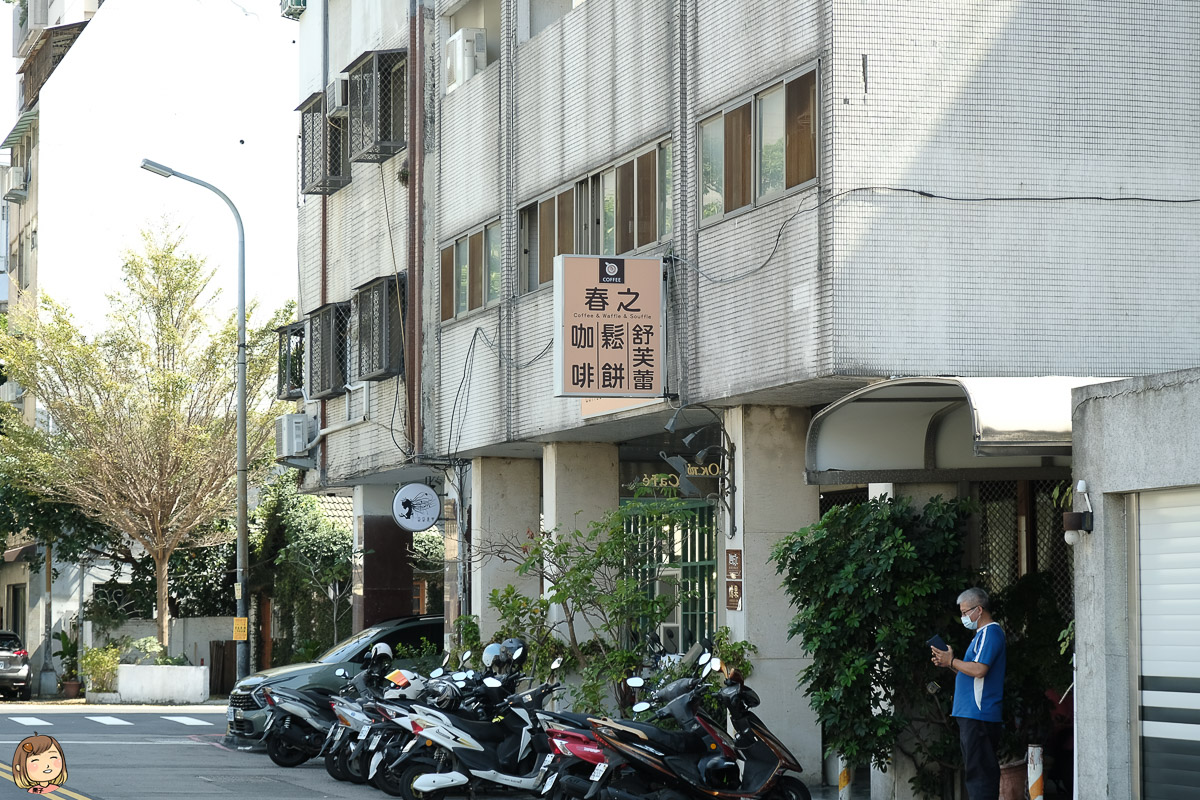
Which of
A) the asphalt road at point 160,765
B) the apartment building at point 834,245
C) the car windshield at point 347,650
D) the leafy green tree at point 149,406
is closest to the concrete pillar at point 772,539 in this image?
the apartment building at point 834,245

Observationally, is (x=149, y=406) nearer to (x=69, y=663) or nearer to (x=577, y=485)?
(x=69, y=663)

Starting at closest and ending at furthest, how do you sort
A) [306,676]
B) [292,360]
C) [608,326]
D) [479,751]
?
[479,751], [608,326], [306,676], [292,360]

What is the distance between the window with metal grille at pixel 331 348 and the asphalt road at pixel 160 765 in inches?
220

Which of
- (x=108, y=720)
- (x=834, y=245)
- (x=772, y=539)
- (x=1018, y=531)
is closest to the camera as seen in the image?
(x=834, y=245)

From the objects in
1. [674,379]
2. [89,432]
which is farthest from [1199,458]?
[89,432]

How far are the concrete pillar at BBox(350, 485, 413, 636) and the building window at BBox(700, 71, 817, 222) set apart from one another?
44.1 feet

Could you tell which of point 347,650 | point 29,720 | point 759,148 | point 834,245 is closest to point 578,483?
point 347,650

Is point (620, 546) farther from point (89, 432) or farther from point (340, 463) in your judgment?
point (89, 432)

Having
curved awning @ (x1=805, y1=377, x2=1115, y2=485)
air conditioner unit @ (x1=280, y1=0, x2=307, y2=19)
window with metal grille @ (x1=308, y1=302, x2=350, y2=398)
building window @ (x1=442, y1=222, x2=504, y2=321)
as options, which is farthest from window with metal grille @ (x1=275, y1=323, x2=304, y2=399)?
curved awning @ (x1=805, y1=377, x2=1115, y2=485)

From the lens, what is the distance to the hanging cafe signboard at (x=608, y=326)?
1625 centimetres

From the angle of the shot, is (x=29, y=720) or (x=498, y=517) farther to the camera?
(x=29, y=720)

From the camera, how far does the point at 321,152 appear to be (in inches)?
1086

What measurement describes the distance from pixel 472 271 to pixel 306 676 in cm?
561

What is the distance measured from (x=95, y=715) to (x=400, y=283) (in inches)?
415
